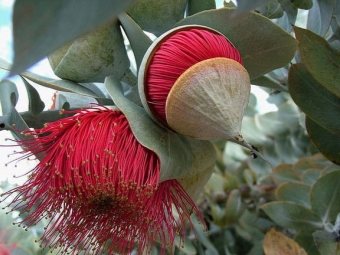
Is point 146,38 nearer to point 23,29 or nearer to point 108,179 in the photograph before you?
point 108,179

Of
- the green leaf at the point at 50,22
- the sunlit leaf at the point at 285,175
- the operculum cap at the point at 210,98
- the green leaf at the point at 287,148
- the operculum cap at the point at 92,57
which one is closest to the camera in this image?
the green leaf at the point at 50,22

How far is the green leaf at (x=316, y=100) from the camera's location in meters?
0.99

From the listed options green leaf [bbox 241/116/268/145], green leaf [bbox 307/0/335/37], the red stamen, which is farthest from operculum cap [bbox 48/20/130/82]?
green leaf [bbox 241/116/268/145]

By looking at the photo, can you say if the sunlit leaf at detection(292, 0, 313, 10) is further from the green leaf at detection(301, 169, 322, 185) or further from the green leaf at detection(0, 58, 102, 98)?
the green leaf at detection(301, 169, 322, 185)

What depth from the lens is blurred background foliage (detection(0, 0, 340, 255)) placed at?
342 millimetres

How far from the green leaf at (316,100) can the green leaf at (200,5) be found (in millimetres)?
206

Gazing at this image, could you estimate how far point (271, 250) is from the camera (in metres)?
1.11

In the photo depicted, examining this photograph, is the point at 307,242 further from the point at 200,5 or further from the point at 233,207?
the point at 200,5

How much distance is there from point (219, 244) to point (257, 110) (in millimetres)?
605

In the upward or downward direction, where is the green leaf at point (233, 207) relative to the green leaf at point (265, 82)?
downward

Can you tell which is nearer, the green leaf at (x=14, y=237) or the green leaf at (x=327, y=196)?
the green leaf at (x=327, y=196)

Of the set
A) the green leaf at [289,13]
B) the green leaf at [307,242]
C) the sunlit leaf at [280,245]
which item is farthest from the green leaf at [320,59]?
the green leaf at [307,242]

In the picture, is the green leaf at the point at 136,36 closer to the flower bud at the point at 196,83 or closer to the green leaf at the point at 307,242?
the flower bud at the point at 196,83

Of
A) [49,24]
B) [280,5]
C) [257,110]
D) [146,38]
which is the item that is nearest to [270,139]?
[257,110]
